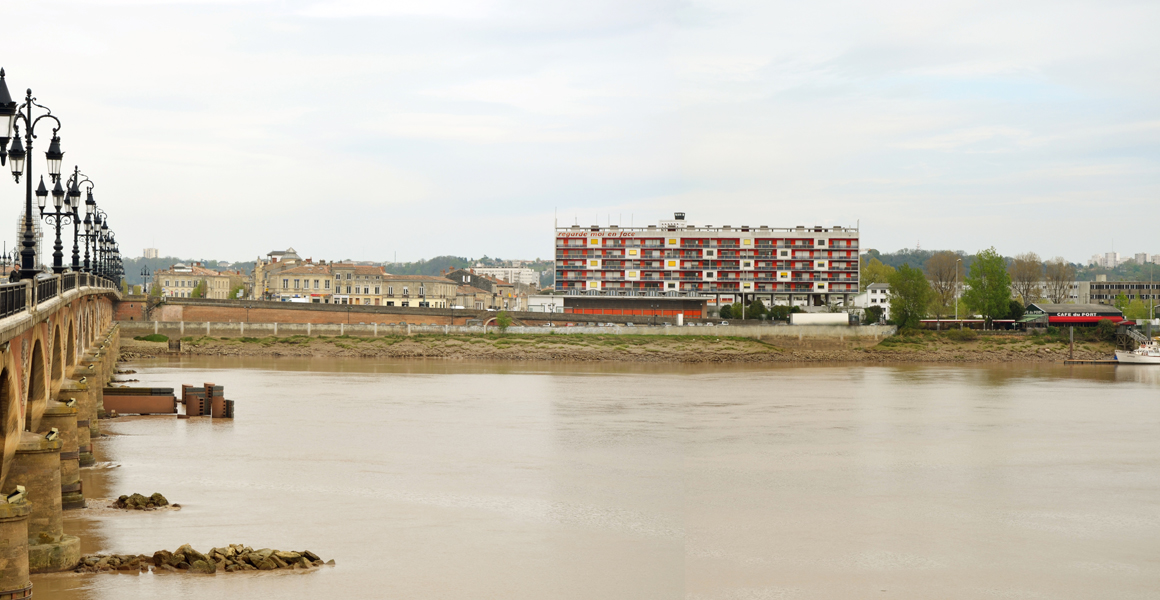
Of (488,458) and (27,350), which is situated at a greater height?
(27,350)

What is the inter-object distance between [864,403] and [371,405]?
2000cm

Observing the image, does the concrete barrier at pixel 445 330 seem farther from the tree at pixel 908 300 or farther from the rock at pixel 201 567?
the rock at pixel 201 567

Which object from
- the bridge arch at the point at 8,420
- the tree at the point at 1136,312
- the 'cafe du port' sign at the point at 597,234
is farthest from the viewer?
the 'cafe du port' sign at the point at 597,234

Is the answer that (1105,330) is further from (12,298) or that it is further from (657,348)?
(12,298)

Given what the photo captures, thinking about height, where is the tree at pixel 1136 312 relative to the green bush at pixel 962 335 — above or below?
above

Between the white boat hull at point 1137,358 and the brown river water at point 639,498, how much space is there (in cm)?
3898

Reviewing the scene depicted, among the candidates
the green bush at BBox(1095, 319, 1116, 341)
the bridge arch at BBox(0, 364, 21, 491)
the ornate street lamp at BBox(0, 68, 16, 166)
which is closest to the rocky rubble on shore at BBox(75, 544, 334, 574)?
the bridge arch at BBox(0, 364, 21, 491)

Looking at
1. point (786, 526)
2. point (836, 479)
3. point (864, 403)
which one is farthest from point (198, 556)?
point (864, 403)

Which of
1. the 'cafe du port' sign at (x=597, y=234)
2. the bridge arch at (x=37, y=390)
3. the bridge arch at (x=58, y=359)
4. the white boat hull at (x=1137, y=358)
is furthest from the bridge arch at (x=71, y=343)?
the 'cafe du port' sign at (x=597, y=234)

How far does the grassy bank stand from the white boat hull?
121 inches

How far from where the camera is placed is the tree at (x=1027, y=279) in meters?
140

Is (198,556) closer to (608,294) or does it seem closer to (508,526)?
(508,526)

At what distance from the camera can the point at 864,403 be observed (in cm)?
4609

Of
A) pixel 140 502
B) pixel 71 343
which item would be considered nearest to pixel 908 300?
pixel 71 343
